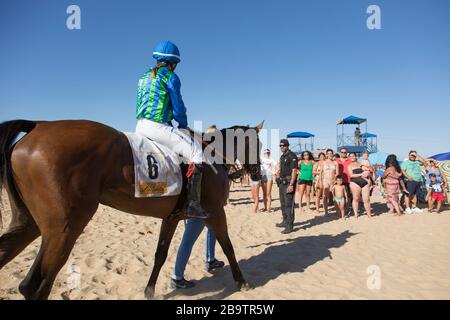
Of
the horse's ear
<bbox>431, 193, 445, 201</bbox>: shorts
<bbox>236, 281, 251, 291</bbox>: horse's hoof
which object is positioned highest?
the horse's ear

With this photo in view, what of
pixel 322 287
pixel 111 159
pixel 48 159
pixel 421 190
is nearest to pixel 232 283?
pixel 322 287

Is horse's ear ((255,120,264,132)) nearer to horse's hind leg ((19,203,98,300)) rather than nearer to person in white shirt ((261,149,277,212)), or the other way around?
horse's hind leg ((19,203,98,300))

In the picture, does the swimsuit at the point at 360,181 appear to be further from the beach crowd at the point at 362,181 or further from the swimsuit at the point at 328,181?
the swimsuit at the point at 328,181

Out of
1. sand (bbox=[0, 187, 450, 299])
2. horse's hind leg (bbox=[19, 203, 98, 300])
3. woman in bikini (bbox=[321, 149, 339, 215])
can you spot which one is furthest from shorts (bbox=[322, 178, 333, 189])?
horse's hind leg (bbox=[19, 203, 98, 300])

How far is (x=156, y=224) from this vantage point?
763 centimetres

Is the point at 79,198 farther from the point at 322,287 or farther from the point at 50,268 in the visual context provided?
the point at 322,287

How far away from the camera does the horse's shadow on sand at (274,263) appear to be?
12.3 ft

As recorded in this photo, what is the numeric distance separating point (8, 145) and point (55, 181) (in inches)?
21.8

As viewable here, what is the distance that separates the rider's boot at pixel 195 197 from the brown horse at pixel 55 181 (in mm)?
661

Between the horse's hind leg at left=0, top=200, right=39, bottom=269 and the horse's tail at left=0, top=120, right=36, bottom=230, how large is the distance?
0.97 feet

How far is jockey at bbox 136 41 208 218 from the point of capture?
3131 mm

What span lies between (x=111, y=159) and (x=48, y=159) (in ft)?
1.59

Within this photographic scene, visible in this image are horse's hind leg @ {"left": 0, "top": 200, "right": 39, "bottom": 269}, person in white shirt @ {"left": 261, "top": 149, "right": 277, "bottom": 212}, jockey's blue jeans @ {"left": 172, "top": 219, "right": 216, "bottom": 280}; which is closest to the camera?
horse's hind leg @ {"left": 0, "top": 200, "right": 39, "bottom": 269}

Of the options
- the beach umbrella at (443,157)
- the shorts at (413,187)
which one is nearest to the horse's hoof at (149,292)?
the shorts at (413,187)
